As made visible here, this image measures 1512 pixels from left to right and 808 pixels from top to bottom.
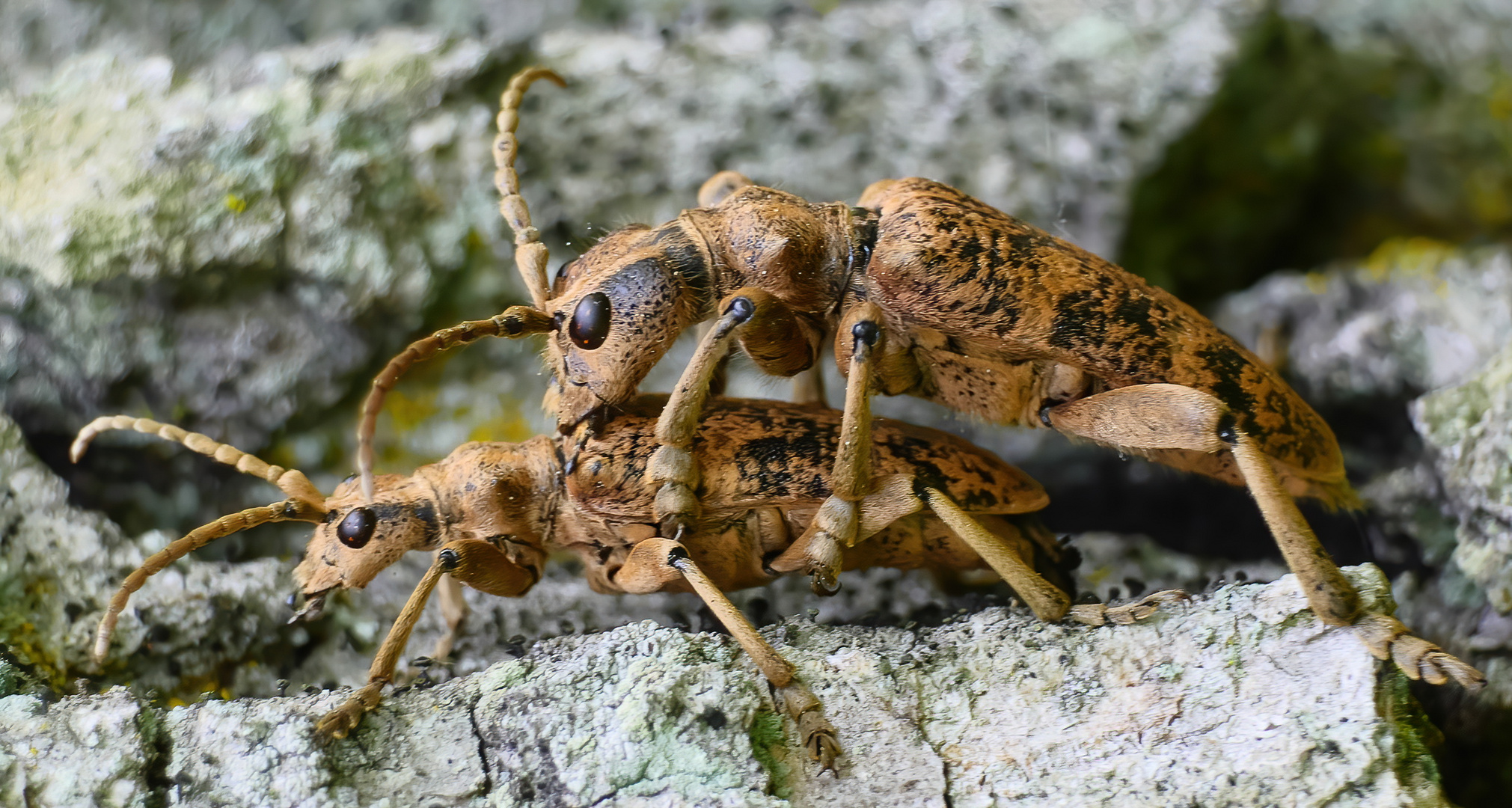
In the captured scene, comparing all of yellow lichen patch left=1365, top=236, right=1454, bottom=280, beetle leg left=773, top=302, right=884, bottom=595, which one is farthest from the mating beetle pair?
yellow lichen patch left=1365, top=236, right=1454, bottom=280

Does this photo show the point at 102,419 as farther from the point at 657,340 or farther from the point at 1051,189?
the point at 1051,189

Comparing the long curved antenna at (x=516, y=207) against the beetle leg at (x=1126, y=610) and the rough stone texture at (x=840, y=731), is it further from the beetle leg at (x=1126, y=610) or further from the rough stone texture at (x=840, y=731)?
the beetle leg at (x=1126, y=610)

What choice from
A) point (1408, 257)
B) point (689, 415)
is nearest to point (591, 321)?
point (689, 415)

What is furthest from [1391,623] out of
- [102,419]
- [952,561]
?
[102,419]

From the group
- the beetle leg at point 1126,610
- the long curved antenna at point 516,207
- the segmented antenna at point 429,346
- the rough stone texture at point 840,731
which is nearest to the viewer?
the rough stone texture at point 840,731

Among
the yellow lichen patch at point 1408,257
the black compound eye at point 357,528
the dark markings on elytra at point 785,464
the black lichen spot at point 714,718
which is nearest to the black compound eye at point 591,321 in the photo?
the dark markings on elytra at point 785,464

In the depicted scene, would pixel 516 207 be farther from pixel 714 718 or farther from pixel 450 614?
pixel 714 718

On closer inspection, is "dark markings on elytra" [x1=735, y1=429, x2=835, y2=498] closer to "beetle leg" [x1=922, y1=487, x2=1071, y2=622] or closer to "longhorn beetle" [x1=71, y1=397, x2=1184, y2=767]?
"longhorn beetle" [x1=71, y1=397, x2=1184, y2=767]
